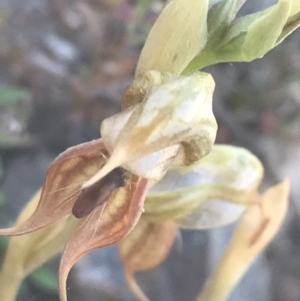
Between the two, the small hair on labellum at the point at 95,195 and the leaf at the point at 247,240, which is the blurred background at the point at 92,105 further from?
the small hair on labellum at the point at 95,195

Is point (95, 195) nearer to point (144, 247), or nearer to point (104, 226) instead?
point (104, 226)

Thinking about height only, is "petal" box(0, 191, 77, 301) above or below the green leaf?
below

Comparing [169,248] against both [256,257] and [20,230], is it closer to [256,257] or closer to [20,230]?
[256,257]

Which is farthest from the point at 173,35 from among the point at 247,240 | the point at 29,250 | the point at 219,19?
the point at 247,240

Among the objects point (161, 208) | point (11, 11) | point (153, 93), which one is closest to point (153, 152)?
point (153, 93)

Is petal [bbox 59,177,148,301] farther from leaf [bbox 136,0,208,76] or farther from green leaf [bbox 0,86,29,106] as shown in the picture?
green leaf [bbox 0,86,29,106]

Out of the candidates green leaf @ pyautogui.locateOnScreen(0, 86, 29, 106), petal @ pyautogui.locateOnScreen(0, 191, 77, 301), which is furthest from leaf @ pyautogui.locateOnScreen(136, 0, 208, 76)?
green leaf @ pyautogui.locateOnScreen(0, 86, 29, 106)
